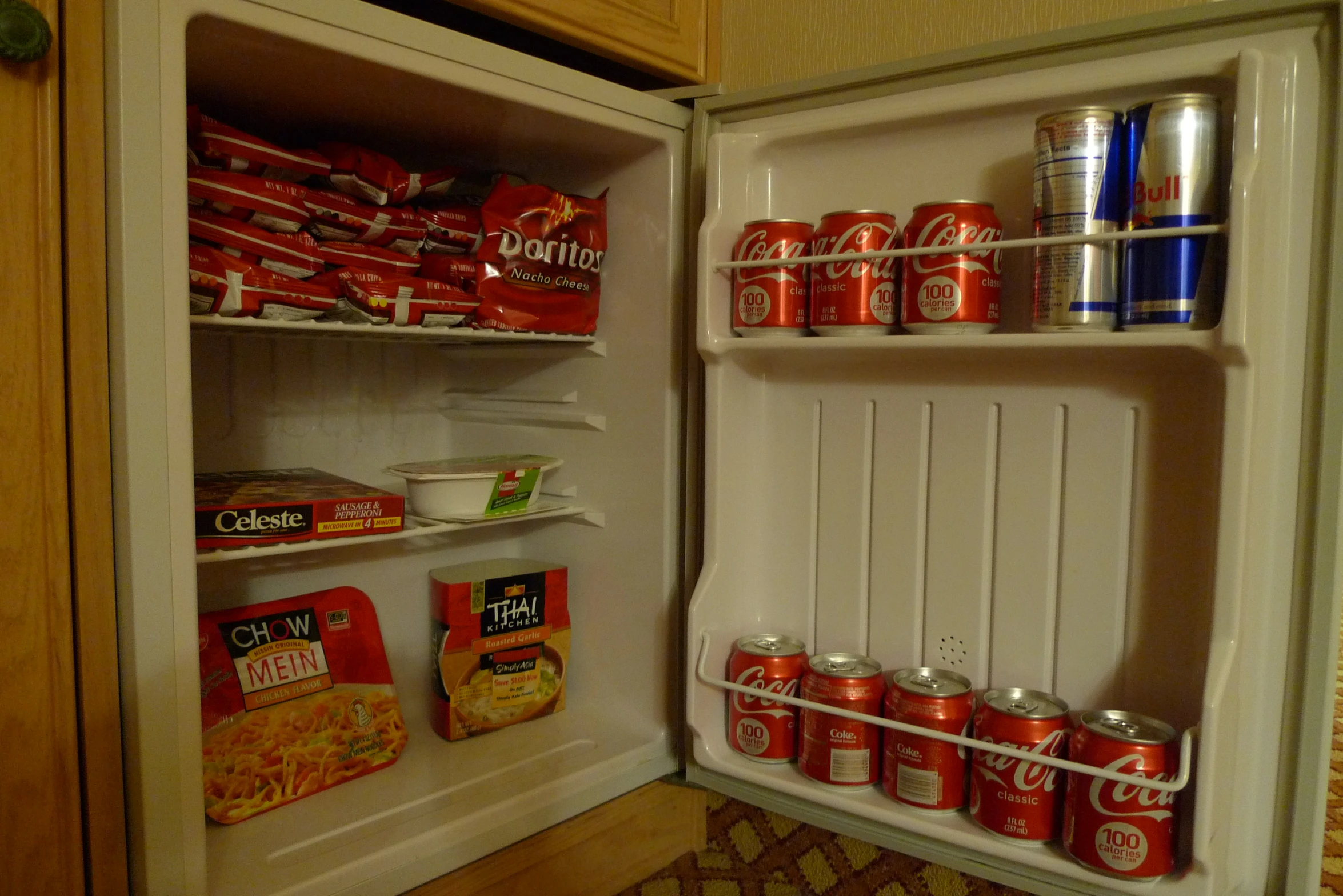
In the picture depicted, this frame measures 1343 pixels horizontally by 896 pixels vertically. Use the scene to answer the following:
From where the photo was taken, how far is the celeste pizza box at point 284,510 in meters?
1.00

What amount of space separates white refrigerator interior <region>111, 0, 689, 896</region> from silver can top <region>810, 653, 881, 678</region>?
259mm

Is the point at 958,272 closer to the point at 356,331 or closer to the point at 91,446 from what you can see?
the point at 356,331

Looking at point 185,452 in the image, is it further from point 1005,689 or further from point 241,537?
point 1005,689

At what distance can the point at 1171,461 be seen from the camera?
913mm

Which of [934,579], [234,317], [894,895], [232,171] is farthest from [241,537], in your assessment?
[894,895]

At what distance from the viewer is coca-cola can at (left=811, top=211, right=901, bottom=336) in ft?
3.28

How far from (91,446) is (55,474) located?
Result: 34 mm

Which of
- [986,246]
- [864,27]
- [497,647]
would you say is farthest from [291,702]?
[864,27]

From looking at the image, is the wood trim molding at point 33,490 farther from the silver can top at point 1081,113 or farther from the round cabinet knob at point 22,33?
the silver can top at point 1081,113

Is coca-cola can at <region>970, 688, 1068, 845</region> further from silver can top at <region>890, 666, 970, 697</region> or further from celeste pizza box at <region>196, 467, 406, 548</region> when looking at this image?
celeste pizza box at <region>196, 467, 406, 548</region>

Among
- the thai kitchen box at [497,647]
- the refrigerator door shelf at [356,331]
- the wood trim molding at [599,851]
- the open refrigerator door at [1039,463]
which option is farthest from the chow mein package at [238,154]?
the wood trim molding at [599,851]

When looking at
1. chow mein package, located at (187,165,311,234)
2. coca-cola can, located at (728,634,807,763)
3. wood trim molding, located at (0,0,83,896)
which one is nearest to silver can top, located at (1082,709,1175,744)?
coca-cola can, located at (728,634,807,763)

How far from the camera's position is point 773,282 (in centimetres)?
106

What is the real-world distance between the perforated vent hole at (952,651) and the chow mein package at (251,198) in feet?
3.03
